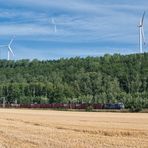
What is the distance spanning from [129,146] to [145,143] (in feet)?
4.93

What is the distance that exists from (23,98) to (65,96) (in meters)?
20.7

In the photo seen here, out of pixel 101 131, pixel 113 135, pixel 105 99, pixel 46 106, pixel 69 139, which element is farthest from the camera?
pixel 105 99

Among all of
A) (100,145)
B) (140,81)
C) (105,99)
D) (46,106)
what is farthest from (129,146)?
(140,81)

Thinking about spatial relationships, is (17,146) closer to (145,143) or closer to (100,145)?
(100,145)

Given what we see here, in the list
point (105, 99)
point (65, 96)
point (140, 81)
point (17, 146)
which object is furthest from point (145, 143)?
point (140, 81)

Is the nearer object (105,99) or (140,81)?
(105,99)

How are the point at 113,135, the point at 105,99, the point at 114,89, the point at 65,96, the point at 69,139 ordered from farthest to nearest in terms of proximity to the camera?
the point at 114,89
the point at 65,96
the point at 105,99
the point at 113,135
the point at 69,139

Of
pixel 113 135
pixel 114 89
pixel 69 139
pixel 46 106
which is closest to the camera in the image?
pixel 69 139

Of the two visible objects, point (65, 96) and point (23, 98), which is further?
point (23, 98)

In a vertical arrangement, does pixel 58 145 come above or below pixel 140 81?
below

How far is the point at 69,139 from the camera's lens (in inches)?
1095

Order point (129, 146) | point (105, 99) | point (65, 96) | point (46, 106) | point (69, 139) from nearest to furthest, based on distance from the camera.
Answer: point (129, 146), point (69, 139), point (46, 106), point (105, 99), point (65, 96)

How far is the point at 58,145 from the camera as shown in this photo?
25.2 meters

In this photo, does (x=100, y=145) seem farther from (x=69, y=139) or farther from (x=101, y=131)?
(x=101, y=131)
